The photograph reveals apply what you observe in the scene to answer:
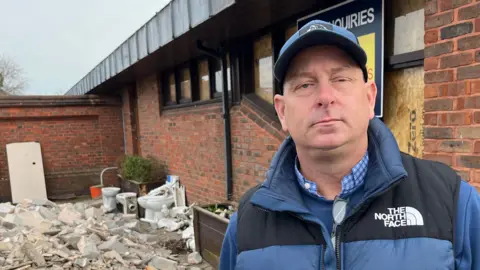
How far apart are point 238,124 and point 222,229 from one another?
1.60m

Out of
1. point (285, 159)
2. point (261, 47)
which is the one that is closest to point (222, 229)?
point (261, 47)

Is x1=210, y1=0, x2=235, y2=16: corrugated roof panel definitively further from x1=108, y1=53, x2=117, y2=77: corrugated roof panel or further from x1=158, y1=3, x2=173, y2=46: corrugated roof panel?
x1=108, y1=53, x2=117, y2=77: corrugated roof panel

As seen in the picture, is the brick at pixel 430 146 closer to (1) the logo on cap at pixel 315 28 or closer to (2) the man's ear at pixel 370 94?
(2) the man's ear at pixel 370 94

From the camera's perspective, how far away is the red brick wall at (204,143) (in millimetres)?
4523

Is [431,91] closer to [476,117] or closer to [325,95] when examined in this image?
[476,117]

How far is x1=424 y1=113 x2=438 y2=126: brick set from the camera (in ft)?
7.21

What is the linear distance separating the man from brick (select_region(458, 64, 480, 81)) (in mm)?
1247

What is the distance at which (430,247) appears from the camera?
0.91 m

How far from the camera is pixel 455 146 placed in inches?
82.4

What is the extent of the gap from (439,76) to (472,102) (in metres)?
0.27

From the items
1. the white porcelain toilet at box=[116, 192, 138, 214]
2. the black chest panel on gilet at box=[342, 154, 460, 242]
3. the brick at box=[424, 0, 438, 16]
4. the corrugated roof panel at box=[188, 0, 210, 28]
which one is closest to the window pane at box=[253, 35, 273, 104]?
the corrugated roof panel at box=[188, 0, 210, 28]

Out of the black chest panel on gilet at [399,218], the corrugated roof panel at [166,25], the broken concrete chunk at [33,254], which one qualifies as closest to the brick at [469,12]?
the black chest panel on gilet at [399,218]

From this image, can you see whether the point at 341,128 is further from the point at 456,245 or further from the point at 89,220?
the point at 89,220

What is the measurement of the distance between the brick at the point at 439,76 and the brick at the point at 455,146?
16.1 inches
